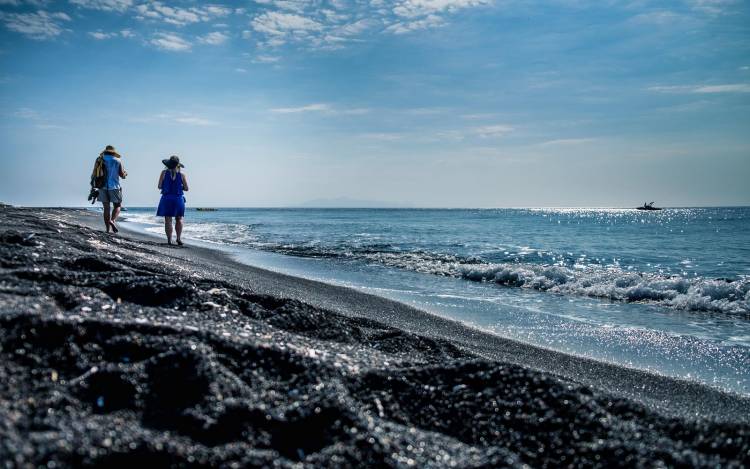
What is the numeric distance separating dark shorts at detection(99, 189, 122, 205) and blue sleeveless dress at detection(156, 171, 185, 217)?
1148 millimetres

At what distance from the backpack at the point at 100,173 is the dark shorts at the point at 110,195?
0.16 meters

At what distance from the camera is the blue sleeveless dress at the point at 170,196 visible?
11309mm

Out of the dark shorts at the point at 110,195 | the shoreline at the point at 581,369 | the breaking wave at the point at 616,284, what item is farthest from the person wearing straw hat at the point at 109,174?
the shoreline at the point at 581,369

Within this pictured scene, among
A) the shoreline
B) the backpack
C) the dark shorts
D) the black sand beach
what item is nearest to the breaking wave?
the shoreline

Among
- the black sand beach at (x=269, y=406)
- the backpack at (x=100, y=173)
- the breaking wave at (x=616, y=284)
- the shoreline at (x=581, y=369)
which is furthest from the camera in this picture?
the backpack at (x=100, y=173)

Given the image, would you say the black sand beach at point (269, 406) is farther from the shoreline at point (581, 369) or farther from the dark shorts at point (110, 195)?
the dark shorts at point (110, 195)

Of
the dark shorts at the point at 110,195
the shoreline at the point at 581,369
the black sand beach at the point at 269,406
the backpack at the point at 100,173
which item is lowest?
the shoreline at the point at 581,369

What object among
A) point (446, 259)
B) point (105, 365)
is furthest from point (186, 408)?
point (446, 259)

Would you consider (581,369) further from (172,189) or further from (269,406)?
(172,189)

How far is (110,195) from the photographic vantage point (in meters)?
11.4

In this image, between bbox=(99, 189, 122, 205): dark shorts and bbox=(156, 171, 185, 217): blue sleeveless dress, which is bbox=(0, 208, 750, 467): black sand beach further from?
bbox=(99, 189, 122, 205): dark shorts

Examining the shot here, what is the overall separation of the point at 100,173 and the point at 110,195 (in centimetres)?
58

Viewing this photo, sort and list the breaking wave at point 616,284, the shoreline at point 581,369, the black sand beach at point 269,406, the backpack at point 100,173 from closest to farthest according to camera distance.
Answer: the black sand beach at point 269,406
the shoreline at point 581,369
the breaking wave at point 616,284
the backpack at point 100,173

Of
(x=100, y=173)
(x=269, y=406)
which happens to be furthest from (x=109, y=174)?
(x=269, y=406)
